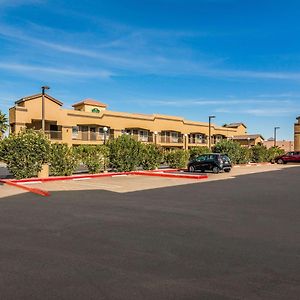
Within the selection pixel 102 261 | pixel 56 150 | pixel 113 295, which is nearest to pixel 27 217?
pixel 102 261

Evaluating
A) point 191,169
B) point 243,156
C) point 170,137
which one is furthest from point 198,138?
point 191,169

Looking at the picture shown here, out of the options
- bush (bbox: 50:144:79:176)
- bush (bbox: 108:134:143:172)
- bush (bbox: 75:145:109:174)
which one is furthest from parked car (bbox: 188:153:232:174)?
bush (bbox: 50:144:79:176)

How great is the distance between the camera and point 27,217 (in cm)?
950

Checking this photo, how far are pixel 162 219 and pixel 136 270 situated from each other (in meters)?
3.94

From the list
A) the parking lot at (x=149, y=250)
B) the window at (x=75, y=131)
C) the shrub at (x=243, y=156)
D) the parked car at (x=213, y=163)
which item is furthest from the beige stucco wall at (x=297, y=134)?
the parking lot at (x=149, y=250)

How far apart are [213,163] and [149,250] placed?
21.2 metres

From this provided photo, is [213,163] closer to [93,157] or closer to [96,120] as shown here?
[93,157]

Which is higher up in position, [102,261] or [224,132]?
[224,132]

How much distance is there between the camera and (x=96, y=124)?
4759cm

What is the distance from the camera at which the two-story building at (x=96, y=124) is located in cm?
4176

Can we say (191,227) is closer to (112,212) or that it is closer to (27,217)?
(112,212)

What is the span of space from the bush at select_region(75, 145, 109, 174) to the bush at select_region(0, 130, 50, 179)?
3.47 meters

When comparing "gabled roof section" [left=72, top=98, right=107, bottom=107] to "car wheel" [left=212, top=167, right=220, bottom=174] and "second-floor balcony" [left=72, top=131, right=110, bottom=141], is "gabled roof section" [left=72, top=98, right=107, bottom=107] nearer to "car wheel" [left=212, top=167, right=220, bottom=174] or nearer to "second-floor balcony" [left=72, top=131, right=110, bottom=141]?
"second-floor balcony" [left=72, top=131, right=110, bottom=141]

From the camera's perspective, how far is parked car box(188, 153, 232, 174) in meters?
26.9
